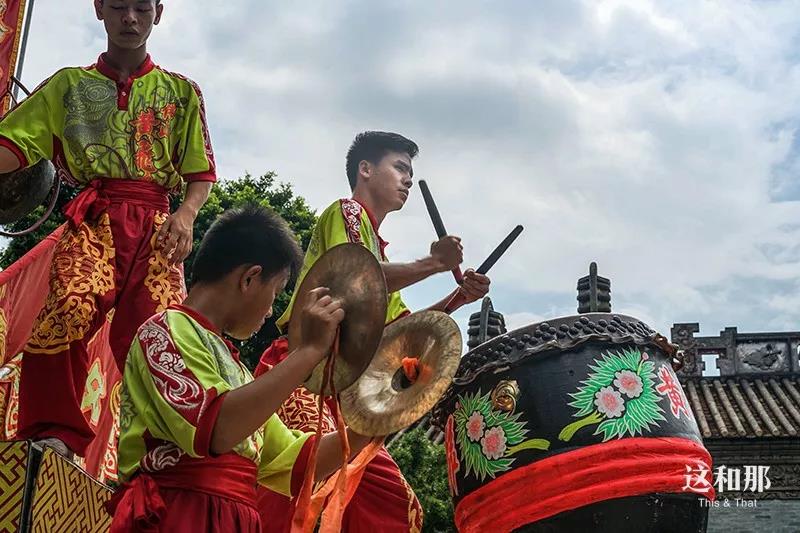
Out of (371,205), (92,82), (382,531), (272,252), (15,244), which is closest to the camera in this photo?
(272,252)

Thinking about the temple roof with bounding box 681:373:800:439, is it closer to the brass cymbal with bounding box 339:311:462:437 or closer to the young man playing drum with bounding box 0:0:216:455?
the young man playing drum with bounding box 0:0:216:455

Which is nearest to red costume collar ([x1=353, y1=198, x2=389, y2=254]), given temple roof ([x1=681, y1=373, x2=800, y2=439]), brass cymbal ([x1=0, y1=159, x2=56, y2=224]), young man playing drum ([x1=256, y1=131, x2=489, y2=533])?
young man playing drum ([x1=256, y1=131, x2=489, y2=533])

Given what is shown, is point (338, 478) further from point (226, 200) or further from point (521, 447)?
point (226, 200)

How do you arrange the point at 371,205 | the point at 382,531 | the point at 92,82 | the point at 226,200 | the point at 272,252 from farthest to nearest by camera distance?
the point at 226,200 < the point at 371,205 < the point at 92,82 < the point at 382,531 < the point at 272,252

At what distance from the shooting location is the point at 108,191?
392 centimetres

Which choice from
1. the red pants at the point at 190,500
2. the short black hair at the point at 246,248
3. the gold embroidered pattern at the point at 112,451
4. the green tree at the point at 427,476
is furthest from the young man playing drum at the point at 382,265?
the green tree at the point at 427,476

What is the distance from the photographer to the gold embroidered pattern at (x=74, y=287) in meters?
3.69

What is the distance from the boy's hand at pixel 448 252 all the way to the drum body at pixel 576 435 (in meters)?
0.33

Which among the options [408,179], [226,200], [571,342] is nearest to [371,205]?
[408,179]

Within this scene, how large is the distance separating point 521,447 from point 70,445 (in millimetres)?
1548

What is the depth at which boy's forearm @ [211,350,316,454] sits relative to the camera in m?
2.46

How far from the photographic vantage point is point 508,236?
392cm

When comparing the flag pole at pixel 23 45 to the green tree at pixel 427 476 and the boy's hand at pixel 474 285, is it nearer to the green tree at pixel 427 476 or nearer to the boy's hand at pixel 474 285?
the boy's hand at pixel 474 285

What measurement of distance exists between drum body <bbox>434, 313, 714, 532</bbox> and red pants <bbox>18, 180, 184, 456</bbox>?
118 cm
